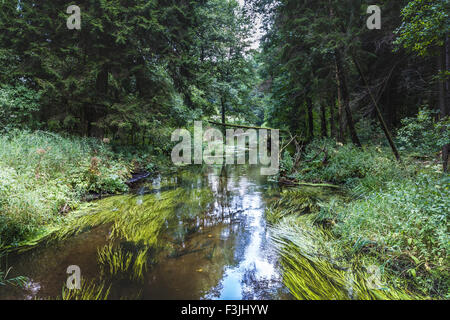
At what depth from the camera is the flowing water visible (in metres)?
2.22

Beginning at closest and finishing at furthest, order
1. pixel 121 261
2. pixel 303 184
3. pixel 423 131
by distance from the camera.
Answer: pixel 121 261, pixel 423 131, pixel 303 184

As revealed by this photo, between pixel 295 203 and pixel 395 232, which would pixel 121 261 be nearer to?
pixel 395 232

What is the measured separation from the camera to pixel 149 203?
16.7 feet

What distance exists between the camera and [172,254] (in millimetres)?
2920

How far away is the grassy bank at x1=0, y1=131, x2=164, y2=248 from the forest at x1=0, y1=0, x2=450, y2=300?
0.10 feet

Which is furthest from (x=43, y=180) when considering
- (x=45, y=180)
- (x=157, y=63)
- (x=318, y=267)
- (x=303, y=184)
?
(x=303, y=184)

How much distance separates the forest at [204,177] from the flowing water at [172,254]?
0.02m

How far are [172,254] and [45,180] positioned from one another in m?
3.35

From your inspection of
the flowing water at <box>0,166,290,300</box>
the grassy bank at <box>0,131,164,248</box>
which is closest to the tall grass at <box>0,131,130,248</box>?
the grassy bank at <box>0,131,164,248</box>

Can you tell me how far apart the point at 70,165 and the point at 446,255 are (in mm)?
6990

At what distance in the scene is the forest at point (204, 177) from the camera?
2.37 metres

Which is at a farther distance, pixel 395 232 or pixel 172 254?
pixel 172 254

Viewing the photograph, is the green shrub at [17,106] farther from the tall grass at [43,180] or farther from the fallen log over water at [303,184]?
the fallen log over water at [303,184]
